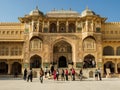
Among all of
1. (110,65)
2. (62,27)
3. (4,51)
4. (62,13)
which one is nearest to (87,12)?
(62,13)

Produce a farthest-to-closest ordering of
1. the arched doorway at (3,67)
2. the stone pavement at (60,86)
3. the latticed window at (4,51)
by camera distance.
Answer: the arched doorway at (3,67)
the latticed window at (4,51)
the stone pavement at (60,86)

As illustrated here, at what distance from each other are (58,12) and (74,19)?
3451 mm

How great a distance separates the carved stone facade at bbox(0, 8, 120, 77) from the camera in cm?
3791

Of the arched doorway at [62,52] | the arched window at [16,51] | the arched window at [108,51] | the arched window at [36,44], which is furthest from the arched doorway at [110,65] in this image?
the arched window at [16,51]

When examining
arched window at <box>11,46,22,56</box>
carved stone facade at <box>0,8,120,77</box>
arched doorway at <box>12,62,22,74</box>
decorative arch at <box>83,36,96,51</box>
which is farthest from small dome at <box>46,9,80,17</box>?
arched doorway at <box>12,62,22,74</box>

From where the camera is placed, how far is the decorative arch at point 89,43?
38125 millimetres

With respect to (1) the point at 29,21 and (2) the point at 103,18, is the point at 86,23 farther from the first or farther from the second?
(1) the point at 29,21

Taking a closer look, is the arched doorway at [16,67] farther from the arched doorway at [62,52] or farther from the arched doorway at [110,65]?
the arched doorway at [110,65]

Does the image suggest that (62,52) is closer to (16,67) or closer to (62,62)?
(62,62)

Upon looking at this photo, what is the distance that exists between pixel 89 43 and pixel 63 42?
4338 mm

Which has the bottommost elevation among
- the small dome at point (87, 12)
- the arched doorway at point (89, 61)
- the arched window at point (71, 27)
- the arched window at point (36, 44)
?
the arched doorway at point (89, 61)

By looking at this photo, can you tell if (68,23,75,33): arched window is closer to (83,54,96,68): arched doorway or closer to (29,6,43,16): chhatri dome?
(83,54,96,68): arched doorway

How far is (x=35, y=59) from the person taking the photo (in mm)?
39438

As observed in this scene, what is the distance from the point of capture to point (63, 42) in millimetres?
39250
